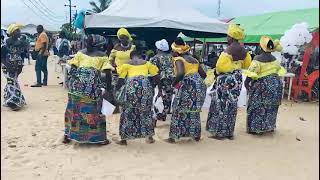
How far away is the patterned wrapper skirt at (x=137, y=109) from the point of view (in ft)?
17.3

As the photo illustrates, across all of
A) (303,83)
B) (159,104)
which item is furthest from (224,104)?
(303,83)

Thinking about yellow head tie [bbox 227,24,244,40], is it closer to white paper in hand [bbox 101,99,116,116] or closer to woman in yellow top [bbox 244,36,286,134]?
woman in yellow top [bbox 244,36,286,134]

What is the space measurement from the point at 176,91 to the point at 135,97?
0.80 m

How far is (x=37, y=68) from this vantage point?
10.9 m

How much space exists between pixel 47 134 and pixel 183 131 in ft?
6.30

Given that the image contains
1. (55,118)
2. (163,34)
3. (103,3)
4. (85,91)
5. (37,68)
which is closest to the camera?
(85,91)

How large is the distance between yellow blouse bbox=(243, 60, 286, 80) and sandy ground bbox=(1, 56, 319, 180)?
94 centimetres

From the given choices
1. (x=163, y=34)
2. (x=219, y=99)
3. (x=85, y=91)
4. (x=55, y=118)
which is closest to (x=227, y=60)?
(x=219, y=99)

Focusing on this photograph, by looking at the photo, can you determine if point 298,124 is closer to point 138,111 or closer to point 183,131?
point 183,131

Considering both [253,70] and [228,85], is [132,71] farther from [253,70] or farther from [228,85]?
[253,70]

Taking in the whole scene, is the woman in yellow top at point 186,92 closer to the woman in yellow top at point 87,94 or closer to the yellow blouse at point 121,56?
the woman in yellow top at point 87,94

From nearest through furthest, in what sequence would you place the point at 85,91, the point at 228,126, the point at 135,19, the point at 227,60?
the point at 85,91, the point at 227,60, the point at 228,126, the point at 135,19

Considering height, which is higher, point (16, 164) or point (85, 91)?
point (85, 91)

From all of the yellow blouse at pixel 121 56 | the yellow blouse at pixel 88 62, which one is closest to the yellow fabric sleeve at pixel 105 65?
the yellow blouse at pixel 88 62
